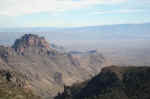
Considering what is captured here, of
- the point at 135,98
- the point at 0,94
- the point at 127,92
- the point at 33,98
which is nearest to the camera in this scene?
the point at 0,94

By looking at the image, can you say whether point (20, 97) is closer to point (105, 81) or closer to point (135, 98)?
point (135, 98)

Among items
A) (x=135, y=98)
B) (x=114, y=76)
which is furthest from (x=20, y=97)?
(x=114, y=76)

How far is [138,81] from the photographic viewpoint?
174750 mm

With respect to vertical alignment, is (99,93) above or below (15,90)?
below

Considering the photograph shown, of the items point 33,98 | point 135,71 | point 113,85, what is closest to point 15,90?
point 33,98

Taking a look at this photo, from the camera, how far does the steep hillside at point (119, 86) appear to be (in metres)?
165

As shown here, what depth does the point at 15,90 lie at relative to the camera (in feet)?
363

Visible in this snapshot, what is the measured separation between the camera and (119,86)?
176250mm

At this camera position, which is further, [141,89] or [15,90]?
[141,89]

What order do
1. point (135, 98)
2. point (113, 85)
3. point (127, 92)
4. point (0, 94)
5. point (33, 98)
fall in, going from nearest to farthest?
1. point (0, 94)
2. point (33, 98)
3. point (135, 98)
4. point (127, 92)
5. point (113, 85)

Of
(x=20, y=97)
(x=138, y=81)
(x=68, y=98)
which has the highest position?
(x=20, y=97)

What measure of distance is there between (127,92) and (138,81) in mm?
12187

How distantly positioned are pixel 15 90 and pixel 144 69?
103m

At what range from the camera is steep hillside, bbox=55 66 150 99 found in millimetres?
164875
